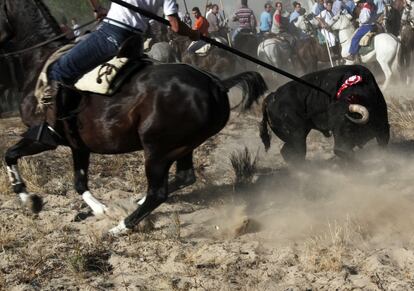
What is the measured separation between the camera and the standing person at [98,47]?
5871 millimetres

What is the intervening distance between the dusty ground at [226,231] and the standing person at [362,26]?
8239 mm

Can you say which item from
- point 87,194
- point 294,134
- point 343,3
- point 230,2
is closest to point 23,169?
point 87,194

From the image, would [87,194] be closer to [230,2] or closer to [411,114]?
[411,114]

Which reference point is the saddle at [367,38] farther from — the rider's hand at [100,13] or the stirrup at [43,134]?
the stirrup at [43,134]

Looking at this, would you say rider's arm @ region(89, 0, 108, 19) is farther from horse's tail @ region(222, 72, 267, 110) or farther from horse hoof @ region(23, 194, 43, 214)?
horse hoof @ region(23, 194, 43, 214)

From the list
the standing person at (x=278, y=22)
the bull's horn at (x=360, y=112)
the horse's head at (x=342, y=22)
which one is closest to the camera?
the bull's horn at (x=360, y=112)

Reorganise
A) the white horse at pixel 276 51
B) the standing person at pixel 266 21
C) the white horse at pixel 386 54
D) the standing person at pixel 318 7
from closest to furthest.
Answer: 1. the white horse at pixel 386 54
2. the white horse at pixel 276 51
3. the standing person at pixel 318 7
4. the standing person at pixel 266 21

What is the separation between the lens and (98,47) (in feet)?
19.4

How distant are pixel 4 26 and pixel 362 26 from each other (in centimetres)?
1233

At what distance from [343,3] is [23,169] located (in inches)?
575

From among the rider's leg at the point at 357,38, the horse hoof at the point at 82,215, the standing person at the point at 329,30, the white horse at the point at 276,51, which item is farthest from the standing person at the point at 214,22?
the horse hoof at the point at 82,215

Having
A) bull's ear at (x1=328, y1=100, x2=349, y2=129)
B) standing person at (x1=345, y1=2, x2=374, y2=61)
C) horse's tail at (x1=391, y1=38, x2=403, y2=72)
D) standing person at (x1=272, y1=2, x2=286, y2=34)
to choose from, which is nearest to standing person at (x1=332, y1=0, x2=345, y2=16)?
standing person at (x1=345, y1=2, x2=374, y2=61)

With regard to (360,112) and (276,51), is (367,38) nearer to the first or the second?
(276,51)

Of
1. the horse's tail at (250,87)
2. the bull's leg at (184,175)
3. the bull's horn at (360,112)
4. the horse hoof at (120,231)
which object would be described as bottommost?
the horse hoof at (120,231)
